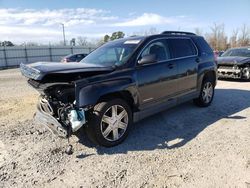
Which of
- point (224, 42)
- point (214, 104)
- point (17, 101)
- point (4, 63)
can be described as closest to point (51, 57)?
point (4, 63)

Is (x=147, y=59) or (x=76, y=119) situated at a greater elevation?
(x=147, y=59)

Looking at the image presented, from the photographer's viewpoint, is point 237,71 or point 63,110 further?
point 237,71

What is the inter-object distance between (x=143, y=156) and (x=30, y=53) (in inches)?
1305

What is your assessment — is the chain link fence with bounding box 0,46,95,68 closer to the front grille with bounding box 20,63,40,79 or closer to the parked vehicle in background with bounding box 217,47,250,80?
the parked vehicle in background with bounding box 217,47,250,80

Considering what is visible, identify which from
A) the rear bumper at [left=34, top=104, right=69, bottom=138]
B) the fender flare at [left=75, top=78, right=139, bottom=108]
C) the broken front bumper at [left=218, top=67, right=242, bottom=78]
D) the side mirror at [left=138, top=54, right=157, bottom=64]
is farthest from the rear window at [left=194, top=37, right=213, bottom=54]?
the broken front bumper at [left=218, top=67, right=242, bottom=78]

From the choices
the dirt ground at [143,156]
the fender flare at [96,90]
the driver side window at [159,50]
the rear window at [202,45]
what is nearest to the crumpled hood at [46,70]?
the fender flare at [96,90]

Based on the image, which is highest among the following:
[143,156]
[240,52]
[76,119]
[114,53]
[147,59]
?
[114,53]

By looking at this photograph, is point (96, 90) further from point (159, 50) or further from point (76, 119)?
point (159, 50)

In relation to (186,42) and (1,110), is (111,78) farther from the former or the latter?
(1,110)

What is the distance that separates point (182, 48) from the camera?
5.89m

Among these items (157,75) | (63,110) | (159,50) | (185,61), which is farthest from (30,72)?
(185,61)

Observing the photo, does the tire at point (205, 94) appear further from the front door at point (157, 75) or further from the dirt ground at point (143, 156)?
the front door at point (157, 75)

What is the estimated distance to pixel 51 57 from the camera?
36.1 meters

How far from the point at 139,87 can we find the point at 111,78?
658 millimetres
